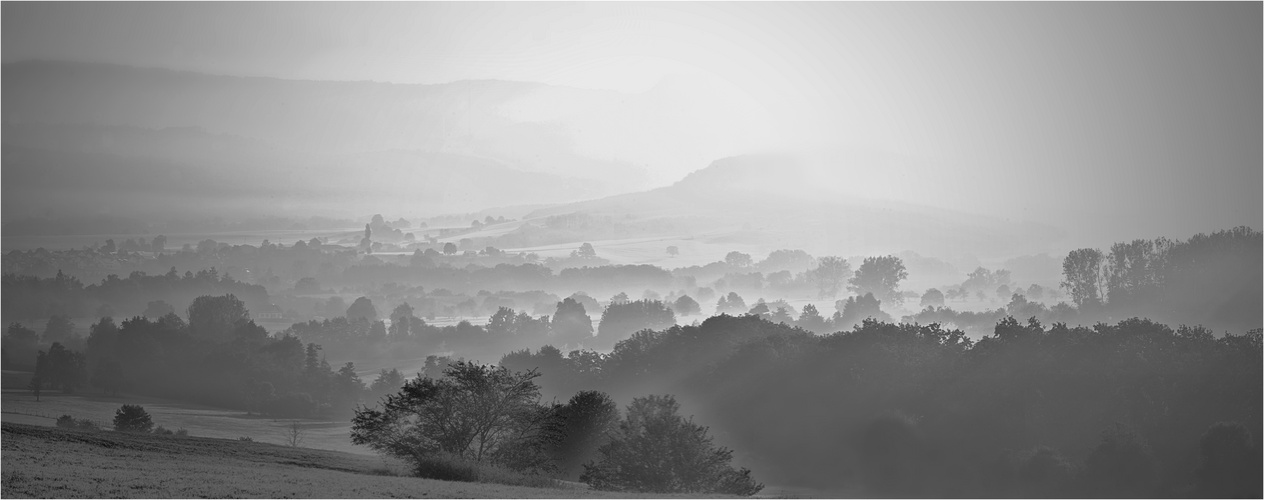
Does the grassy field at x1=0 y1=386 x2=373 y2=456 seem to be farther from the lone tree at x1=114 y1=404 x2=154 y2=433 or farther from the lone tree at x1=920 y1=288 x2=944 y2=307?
the lone tree at x1=920 y1=288 x2=944 y2=307

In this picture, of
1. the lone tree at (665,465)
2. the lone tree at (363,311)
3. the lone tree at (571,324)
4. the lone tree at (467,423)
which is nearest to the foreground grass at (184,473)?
the lone tree at (467,423)

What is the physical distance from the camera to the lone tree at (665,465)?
43750 mm

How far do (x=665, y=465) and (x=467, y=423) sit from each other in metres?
9.43

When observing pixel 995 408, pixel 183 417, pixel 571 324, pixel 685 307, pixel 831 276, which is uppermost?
pixel 831 276

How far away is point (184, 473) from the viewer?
35.8m

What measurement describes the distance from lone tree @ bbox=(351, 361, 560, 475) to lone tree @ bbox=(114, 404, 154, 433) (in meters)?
38.7

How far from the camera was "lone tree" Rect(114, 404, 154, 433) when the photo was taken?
74.9 meters

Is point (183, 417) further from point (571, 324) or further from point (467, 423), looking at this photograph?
point (571, 324)

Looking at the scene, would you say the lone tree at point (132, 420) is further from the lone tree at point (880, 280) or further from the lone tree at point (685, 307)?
the lone tree at point (880, 280)

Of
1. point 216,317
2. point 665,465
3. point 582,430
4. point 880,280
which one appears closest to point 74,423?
point 582,430

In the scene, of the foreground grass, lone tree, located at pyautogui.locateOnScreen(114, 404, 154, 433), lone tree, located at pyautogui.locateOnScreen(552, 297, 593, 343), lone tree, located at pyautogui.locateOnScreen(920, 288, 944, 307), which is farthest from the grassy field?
lone tree, located at pyautogui.locateOnScreen(920, 288, 944, 307)

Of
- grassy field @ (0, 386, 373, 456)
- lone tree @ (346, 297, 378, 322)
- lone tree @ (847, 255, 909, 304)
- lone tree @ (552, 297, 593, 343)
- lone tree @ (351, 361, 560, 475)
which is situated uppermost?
lone tree @ (847, 255, 909, 304)

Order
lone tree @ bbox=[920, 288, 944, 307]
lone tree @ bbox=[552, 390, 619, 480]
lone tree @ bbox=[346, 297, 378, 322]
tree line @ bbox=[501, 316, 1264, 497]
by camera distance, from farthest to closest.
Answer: lone tree @ bbox=[346, 297, 378, 322]
lone tree @ bbox=[920, 288, 944, 307]
tree line @ bbox=[501, 316, 1264, 497]
lone tree @ bbox=[552, 390, 619, 480]

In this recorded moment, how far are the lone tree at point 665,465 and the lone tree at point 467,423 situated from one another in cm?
329
